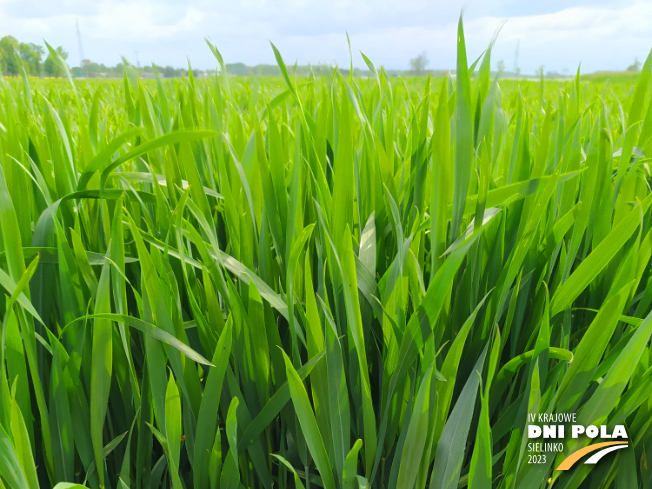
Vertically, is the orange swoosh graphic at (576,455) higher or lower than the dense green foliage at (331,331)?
lower

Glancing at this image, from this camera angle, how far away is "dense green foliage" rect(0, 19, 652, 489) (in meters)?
0.30

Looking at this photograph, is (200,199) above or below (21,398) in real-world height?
above

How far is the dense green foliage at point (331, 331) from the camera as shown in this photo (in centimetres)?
30

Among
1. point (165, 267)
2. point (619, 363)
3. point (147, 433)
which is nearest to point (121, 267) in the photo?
point (165, 267)

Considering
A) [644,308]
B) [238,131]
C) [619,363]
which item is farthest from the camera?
[238,131]

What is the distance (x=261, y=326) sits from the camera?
1.12 ft

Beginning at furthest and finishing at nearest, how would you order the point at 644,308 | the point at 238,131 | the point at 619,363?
the point at 238,131, the point at 644,308, the point at 619,363

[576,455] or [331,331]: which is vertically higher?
[331,331]

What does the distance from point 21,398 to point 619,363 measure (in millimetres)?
433

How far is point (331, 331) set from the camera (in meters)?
0.30

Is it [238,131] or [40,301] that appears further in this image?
[238,131]

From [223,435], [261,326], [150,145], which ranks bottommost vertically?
[223,435]

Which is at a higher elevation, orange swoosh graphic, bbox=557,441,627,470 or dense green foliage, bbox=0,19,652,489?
dense green foliage, bbox=0,19,652,489

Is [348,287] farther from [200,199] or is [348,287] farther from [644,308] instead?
[644,308]
